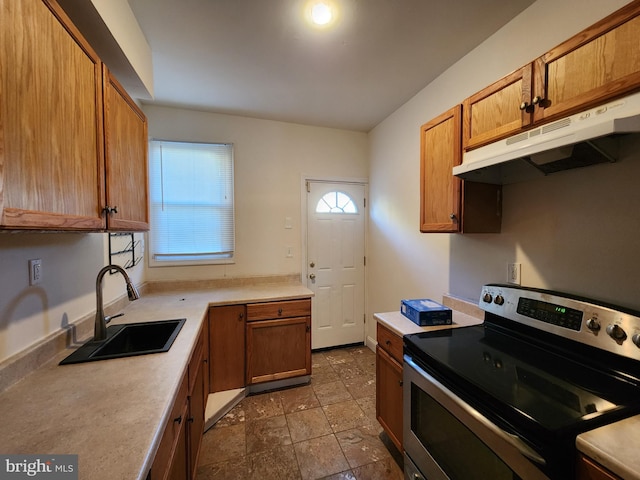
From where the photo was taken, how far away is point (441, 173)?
5.45 ft

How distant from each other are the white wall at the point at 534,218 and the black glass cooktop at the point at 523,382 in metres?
0.38

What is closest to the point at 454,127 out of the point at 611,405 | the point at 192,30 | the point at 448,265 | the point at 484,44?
the point at 484,44

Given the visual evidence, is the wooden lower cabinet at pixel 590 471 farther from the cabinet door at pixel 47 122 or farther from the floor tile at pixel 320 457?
the cabinet door at pixel 47 122

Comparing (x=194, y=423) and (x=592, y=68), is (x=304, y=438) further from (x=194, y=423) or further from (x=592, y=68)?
(x=592, y=68)

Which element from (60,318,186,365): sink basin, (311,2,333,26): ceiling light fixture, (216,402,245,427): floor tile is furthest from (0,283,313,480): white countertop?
(311,2,333,26): ceiling light fixture

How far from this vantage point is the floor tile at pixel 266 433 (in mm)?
1812

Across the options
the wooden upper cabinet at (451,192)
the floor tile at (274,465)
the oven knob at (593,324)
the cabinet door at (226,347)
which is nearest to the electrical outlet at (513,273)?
the wooden upper cabinet at (451,192)

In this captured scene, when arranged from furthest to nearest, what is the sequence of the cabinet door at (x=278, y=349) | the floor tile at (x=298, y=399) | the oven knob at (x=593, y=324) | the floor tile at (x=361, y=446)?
the cabinet door at (x=278, y=349), the floor tile at (x=298, y=399), the floor tile at (x=361, y=446), the oven knob at (x=593, y=324)

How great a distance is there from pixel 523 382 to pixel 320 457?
53.6 inches

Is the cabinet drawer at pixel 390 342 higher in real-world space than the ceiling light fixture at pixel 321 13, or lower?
lower

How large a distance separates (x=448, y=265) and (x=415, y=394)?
3.44ft

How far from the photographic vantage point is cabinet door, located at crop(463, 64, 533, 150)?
3.94 ft

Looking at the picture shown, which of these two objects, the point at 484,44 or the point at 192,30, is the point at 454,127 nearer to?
the point at 484,44

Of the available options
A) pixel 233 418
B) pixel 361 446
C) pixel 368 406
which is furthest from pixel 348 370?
pixel 233 418
